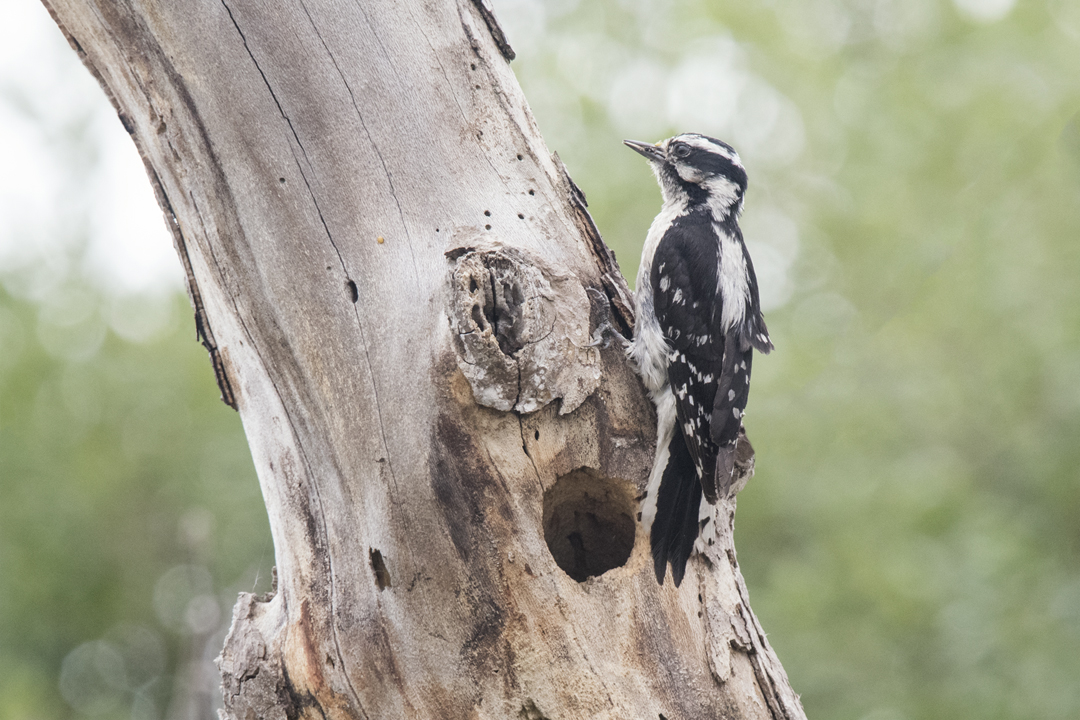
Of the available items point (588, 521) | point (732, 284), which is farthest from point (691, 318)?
point (588, 521)

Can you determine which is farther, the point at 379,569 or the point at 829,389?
the point at 829,389

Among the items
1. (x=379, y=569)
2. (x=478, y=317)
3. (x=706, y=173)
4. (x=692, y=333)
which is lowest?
(x=379, y=569)

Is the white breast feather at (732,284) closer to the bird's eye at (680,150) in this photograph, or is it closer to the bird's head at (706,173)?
the bird's head at (706,173)

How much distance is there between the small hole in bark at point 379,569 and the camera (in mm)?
2207

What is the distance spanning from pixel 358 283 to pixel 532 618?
963 millimetres

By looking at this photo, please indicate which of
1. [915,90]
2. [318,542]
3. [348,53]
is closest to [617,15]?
[915,90]

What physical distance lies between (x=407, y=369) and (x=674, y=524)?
33.4 inches

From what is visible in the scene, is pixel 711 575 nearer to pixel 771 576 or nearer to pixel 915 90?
pixel 771 576

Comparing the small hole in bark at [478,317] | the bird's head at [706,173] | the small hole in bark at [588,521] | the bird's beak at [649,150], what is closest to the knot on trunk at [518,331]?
the small hole in bark at [478,317]

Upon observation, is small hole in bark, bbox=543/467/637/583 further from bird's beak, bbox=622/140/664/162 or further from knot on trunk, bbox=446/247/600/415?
bird's beak, bbox=622/140/664/162

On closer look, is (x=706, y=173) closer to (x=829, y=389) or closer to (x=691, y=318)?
(x=691, y=318)

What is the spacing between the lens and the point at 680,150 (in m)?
3.66

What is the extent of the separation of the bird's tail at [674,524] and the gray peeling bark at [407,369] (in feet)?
0.19

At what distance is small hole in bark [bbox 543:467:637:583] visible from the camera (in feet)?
7.93
